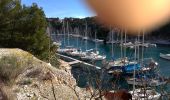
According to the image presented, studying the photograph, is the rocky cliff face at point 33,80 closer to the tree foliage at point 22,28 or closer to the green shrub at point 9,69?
the green shrub at point 9,69

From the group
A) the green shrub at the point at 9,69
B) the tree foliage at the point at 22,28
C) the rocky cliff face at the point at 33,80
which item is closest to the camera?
the rocky cliff face at the point at 33,80

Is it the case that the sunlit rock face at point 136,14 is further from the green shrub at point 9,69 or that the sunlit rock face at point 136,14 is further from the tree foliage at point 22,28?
the tree foliage at point 22,28

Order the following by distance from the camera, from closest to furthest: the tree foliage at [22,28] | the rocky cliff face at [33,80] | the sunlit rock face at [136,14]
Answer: the sunlit rock face at [136,14], the rocky cliff face at [33,80], the tree foliage at [22,28]

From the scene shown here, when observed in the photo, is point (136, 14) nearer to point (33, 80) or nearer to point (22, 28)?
point (33, 80)

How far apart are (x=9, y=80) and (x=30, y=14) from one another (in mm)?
10971

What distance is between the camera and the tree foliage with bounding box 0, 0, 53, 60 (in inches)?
Answer: 780

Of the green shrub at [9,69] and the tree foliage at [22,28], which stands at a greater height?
the tree foliage at [22,28]

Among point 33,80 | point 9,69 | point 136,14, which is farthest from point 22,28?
point 136,14

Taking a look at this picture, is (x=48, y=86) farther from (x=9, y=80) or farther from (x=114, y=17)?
(x=114, y=17)

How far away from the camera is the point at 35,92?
10172 mm

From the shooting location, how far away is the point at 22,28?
2030 centimetres

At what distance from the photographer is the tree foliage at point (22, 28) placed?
19.8 m

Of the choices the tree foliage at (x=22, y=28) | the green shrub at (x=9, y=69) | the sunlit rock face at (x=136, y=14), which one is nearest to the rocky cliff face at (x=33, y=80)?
the green shrub at (x=9, y=69)

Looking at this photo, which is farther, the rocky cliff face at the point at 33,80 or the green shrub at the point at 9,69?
the green shrub at the point at 9,69
